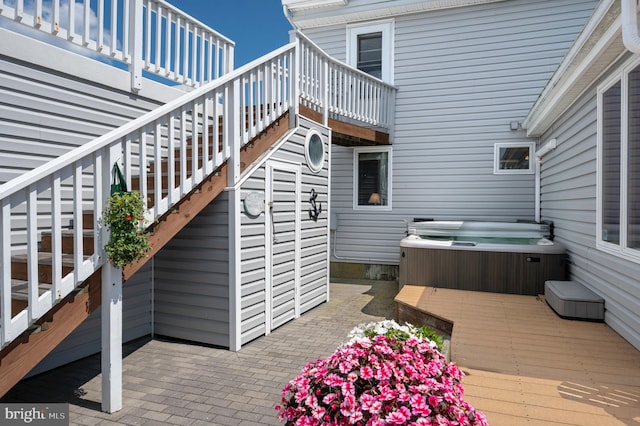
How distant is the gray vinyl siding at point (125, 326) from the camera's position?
11.1 ft

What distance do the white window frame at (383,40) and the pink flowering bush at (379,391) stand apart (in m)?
6.65

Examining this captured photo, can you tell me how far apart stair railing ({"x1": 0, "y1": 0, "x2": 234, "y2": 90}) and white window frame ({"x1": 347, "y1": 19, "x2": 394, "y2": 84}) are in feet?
11.4

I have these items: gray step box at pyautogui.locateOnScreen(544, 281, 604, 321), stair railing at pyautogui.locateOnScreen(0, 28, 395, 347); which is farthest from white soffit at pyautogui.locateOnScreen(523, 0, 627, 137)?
stair railing at pyautogui.locateOnScreen(0, 28, 395, 347)

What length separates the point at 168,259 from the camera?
3965mm

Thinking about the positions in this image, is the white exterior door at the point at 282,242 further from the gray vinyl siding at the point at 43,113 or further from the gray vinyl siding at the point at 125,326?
the gray vinyl siding at the point at 43,113

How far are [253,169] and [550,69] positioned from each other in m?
5.45

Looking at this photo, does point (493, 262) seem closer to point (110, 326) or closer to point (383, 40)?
point (110, 326)

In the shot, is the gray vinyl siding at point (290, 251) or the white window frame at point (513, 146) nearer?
the gray vinyl siding at point (290, 251)

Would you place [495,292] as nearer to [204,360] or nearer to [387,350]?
[204,360]

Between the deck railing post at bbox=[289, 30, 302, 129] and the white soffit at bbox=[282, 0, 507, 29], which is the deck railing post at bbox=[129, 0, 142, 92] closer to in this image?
the deck railing post at bbox=[289, 30, 302, 129]

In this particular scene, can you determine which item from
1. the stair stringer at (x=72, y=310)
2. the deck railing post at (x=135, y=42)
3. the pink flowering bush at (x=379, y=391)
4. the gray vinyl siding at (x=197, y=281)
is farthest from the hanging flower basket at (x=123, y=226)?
the deck railing post at (x=135, y=42)

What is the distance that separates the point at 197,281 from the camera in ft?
12.5

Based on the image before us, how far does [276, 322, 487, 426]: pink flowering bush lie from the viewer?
142cm

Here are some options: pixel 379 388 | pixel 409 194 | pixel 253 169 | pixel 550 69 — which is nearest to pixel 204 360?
pixel 253 169
